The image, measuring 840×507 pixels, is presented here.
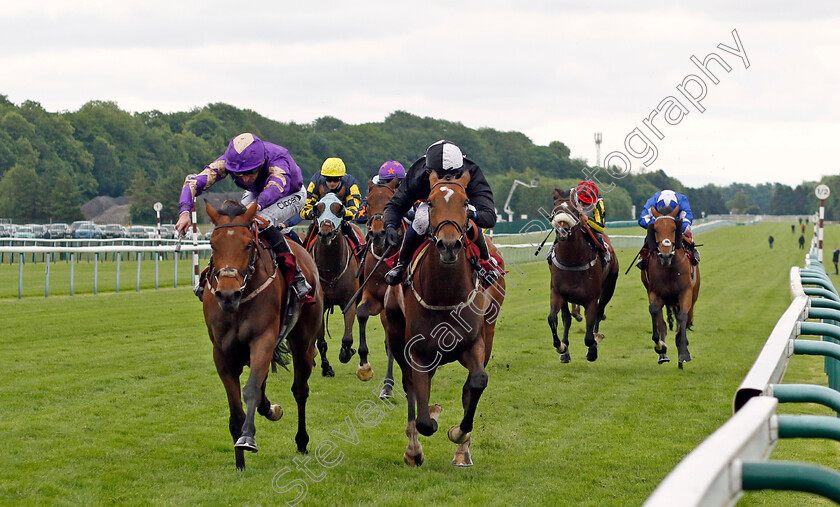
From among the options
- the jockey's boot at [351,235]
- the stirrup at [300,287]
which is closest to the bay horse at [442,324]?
the stirrup at [300,287]

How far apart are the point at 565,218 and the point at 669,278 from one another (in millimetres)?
1442

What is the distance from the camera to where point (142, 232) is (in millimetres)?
44781

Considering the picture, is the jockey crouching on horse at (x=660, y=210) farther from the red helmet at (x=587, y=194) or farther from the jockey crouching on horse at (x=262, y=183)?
the jockey crouching on horse at (x=262, y=183)

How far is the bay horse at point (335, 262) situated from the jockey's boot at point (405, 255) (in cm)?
342

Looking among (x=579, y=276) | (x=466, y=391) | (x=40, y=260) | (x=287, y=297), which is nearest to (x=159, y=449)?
(x=287, y=297)

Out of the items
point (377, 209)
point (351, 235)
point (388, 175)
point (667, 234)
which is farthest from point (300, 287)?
point (667, 234)

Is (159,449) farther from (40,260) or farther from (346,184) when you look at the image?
(40,260)

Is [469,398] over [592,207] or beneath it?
beneath

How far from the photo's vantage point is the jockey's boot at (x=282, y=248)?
6.20 meters

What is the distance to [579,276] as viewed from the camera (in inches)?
400

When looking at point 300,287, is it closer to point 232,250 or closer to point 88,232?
point 232,250

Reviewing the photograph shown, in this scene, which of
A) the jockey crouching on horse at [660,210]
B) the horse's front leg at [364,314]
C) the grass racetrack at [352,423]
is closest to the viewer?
the grass racetrack at [352,423]

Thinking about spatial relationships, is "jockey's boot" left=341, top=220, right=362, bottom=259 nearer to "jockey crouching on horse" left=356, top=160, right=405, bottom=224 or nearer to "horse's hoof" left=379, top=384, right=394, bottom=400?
"jockey crouching on horse" left=356, top=160, right=405, bottom=224

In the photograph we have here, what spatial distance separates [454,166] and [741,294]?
17546 mm
